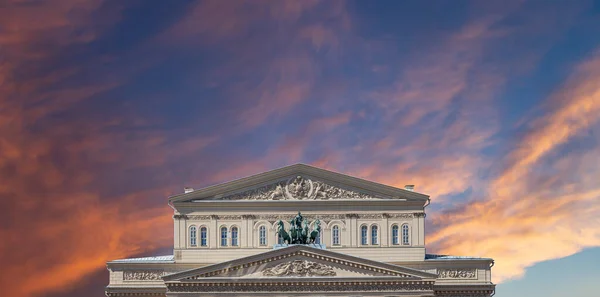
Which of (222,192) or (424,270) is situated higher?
(222,192)

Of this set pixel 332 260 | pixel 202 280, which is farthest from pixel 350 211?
pixel 202 280

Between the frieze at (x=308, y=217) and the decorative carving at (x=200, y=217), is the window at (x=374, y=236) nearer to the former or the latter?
the frieze at (x=308, y=217)

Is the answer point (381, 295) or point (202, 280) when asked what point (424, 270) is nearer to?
point (381, 295)

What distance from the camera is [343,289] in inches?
3423

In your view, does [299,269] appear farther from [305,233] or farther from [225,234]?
[225,234]

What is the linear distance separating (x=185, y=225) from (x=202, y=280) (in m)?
10.6

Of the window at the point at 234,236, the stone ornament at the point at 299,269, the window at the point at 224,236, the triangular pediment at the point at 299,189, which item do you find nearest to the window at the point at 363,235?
the triangular pediment at the point at 299,189

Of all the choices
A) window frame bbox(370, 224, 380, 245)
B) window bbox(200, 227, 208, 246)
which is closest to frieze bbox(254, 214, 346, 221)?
window frame bbox(370, 224, 380, 245)

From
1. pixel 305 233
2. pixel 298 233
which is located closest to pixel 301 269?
pixel 298 233

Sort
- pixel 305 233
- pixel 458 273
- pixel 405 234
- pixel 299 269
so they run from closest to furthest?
pixel 299 269, pixel 305 233, pixel 458 273, pixel 405 234

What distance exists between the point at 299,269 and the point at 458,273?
15.2 m

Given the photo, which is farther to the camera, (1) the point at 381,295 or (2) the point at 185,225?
(2) the point at 185,225

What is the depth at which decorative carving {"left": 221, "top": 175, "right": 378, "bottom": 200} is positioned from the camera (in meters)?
95.9

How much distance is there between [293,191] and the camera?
95.9 meters
